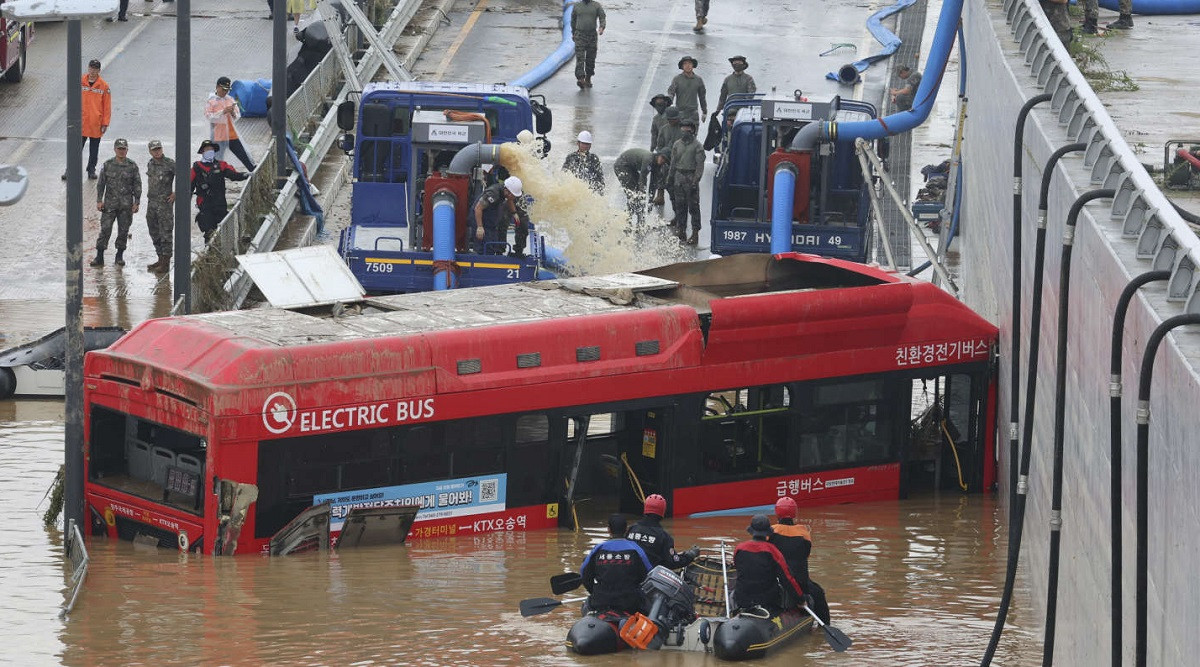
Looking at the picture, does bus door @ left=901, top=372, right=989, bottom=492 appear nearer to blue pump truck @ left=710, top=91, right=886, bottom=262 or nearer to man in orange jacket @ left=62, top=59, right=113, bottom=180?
blue pump truck @ left=710, top=91, right=886, bottom=262

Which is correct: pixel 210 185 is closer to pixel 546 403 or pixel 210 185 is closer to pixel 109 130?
pixel 109 130

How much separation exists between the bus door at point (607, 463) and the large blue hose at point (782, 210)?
8252 mm

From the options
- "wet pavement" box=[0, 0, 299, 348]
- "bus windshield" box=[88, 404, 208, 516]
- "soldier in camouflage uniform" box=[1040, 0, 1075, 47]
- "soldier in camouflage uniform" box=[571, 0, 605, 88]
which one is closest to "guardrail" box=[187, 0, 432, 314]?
"wet pavement" box=[0, 0, 299, 348]

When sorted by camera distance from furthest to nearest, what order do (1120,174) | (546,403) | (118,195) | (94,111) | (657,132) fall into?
(657,132)
(94,111)
(118,195)
(546,403)
(1120,174)

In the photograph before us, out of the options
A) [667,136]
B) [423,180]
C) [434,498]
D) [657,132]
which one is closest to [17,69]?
[657,132]

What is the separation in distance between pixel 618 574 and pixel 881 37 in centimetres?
2624

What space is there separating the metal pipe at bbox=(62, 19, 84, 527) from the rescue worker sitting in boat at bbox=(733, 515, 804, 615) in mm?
5439

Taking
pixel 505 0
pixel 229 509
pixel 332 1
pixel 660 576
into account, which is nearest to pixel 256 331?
pixel 229 509

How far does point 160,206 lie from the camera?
26812mm

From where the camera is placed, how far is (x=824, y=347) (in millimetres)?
19188

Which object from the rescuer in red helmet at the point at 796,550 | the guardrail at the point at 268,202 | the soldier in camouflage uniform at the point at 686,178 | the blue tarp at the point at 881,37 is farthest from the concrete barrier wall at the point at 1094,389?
the blue tarp at the point at 881,37

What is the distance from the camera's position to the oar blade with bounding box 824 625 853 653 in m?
14.8

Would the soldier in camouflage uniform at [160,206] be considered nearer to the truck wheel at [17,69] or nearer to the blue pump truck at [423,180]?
the blue pump truck at [423,180]

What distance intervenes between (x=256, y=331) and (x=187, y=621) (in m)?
3.10
